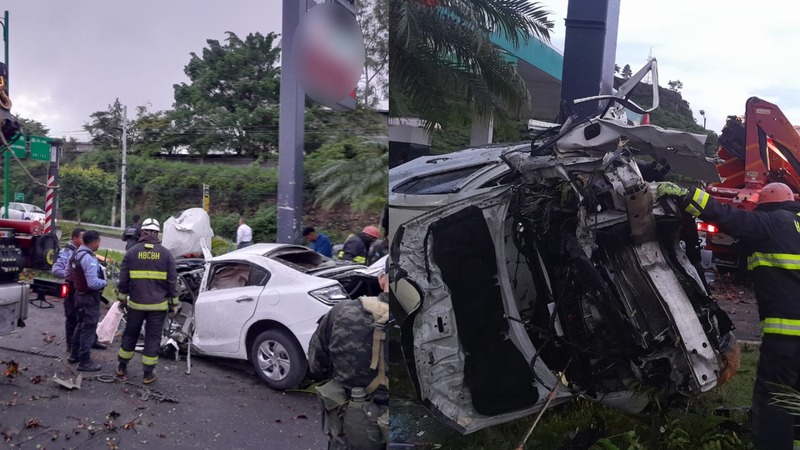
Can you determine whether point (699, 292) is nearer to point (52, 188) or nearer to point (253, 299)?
point (253, 299)

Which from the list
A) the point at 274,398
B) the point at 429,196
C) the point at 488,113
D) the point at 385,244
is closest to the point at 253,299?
the point at 274,398

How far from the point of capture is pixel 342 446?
5.80ft

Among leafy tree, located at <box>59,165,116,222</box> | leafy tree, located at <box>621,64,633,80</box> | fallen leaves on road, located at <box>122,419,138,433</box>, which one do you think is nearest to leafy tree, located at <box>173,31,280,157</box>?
leafy tree, located at <box>59,165,116,222</box>

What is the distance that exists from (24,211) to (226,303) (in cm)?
58

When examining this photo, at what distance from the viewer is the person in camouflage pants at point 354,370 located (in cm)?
168

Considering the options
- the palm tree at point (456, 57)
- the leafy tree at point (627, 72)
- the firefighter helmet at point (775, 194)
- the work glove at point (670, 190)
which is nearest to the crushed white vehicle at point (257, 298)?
the palm tree at point (456, 57)

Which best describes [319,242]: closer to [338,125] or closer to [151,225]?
[338,125]

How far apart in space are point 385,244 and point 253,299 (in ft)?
1.41

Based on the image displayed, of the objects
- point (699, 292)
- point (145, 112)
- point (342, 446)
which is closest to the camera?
point (145, 112)

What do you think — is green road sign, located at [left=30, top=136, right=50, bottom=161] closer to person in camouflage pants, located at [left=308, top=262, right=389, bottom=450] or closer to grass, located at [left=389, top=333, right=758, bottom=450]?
person in camouflage pants, located at [left=308, top=262, right=389, bottom=450]

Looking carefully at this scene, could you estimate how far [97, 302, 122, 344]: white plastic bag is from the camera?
1576 mm

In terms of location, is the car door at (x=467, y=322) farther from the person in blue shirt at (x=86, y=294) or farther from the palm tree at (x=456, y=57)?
the person in blue shirt at (x=86, y=294)

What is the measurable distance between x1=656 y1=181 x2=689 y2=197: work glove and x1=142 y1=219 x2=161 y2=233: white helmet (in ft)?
4.25

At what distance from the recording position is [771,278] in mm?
1639
